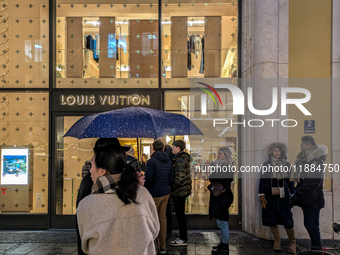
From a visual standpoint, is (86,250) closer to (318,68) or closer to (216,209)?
(216,209)

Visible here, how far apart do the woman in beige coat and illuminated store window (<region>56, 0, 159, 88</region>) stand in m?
5.54

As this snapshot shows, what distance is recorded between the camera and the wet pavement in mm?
5797

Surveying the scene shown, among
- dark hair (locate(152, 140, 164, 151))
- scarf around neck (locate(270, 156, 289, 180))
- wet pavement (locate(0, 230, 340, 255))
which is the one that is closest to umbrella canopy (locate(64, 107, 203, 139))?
dark hair (locate(152, 140, 164, 151))

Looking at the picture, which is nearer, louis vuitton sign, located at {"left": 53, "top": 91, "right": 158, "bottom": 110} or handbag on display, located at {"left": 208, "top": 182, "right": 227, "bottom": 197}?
handbag on display, located at {"left": 208, "top": 182, "right": 227, "bottom": 197}

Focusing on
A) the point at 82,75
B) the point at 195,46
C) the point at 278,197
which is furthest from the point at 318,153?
the point at 82,75

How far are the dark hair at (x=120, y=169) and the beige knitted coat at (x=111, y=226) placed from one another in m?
0.05

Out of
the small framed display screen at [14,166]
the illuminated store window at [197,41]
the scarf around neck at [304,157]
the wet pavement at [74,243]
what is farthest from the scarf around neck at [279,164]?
the small framed display screen at [14,166]

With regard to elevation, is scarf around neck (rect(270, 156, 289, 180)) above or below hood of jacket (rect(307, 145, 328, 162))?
below

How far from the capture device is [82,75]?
24.5 feet

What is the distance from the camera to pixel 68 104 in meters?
7.35

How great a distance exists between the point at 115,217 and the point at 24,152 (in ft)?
20.1

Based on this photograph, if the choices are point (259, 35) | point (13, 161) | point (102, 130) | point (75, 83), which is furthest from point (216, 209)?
point (13, 161)

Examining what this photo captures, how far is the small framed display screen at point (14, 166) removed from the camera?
7316 millimetres

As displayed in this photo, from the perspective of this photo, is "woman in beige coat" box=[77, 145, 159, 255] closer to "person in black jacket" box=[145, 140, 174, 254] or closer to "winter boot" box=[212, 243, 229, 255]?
"person in black jacket" box=[145, 140, 174, 254]
